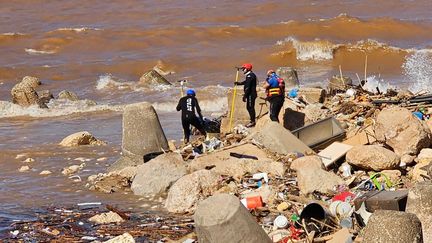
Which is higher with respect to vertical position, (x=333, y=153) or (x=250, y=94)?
(x=250, y=94)

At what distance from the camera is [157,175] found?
12.8 meters

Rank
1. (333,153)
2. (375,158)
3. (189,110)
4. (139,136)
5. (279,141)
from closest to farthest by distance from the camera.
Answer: (375,158)
(333,153)
(279,141)
(139,136)
(189,110)

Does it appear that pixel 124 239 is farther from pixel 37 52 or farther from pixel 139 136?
pixel 37 52

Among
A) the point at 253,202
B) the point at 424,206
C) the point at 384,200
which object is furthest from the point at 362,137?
the point at 424,206

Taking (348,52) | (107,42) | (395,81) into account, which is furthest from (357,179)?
(107,42)

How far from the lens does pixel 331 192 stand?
36.1 feet

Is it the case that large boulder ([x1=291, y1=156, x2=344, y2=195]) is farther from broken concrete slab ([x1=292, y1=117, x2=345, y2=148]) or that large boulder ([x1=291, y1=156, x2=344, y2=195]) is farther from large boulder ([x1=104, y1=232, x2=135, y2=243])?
large boulder ([x1=104, y1=232, x2=135, y2=243])

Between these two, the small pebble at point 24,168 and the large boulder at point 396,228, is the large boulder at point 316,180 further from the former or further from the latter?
the small pebble at point 24,168

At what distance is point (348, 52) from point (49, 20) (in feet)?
61.4

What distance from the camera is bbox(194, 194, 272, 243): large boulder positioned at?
8180mm

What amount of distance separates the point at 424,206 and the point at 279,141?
5.62m

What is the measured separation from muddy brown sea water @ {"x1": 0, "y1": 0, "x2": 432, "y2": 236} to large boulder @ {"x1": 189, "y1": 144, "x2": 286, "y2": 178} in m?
2.38

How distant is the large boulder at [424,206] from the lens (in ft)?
25.1

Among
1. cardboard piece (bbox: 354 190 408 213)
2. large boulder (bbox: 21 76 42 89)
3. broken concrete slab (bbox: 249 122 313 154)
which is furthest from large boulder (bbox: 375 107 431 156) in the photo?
large boulder (bbox: 21 76 42 89)
